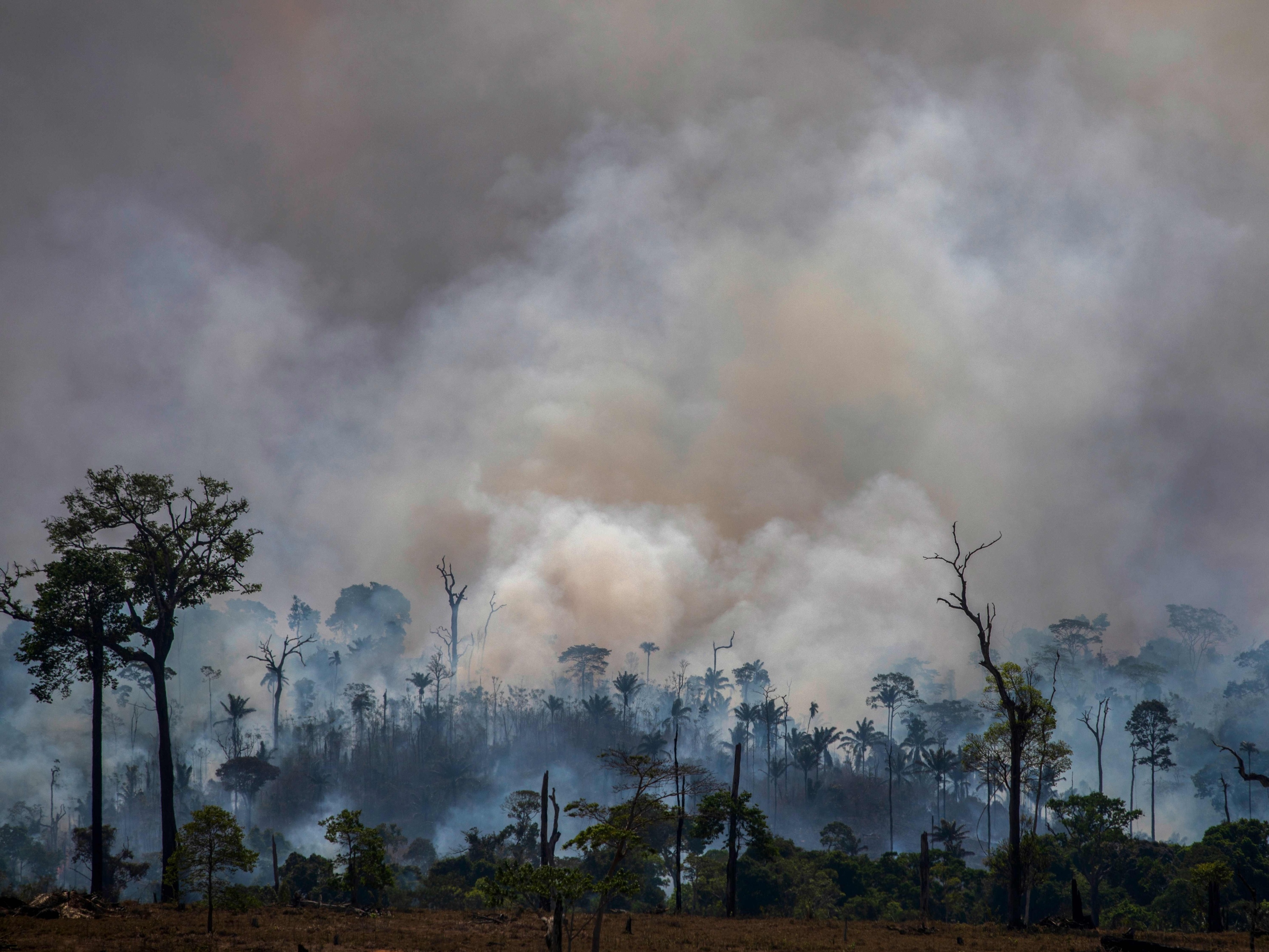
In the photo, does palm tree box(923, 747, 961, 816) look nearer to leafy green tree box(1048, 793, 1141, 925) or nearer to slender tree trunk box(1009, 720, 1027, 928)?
leafy green tree box(1048, 793, 1141, 925)

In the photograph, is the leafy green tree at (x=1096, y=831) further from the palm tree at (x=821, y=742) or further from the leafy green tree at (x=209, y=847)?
the palm tree at (x=821, y=742)

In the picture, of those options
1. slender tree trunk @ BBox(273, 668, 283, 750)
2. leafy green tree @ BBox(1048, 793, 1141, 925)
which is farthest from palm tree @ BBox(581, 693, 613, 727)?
leafy green tree @ BBox(1048, 793, 1141, 925)

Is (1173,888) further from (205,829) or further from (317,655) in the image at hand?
(317,655)

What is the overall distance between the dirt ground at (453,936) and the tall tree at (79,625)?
33.4 ft

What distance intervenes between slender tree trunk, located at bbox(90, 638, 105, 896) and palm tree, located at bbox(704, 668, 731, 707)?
151612 millimetres

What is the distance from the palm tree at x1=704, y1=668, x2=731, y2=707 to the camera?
187250mm

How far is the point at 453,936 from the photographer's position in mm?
33094

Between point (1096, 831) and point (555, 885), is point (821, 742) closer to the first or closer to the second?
point (1096, 831)

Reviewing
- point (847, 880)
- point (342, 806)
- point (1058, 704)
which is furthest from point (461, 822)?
point (1058, 704)

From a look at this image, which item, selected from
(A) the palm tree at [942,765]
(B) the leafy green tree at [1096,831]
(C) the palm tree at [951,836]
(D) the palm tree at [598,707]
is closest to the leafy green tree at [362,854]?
(B) the leafy green tree at [1096,831]

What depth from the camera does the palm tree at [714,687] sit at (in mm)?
187250

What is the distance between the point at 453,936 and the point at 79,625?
23.3 meters

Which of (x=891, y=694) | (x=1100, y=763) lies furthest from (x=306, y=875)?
(x=891, y=694)

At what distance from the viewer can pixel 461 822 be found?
124 meters
